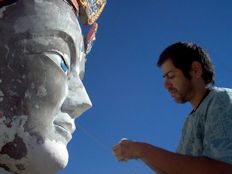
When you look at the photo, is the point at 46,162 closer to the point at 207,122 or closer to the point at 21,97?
the point at 21,97

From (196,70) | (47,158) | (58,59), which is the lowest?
(47,158)

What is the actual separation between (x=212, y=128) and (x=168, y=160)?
253mm

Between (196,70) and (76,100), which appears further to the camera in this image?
(76,100)

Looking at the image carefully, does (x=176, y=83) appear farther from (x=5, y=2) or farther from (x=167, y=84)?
(x=5, y=2)

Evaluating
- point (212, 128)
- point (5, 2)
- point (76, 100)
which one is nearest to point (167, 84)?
point (212, 128)

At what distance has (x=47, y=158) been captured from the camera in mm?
2230

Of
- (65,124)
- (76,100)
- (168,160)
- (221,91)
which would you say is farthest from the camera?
(76,100)

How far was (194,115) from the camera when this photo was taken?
6.39ft

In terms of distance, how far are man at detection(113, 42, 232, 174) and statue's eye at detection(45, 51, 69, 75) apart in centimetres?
70

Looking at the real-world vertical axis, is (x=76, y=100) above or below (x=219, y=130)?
below

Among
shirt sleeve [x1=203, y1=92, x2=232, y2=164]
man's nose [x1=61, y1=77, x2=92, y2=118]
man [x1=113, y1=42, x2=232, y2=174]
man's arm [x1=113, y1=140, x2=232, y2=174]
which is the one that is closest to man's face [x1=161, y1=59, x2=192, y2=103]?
man [x1=113, y1=42, x2=232, y2=174]

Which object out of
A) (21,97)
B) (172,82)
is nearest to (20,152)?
(21,97)

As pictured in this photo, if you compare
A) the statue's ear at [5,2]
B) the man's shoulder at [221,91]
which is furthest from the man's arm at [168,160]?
the statue's ear at [5,2]

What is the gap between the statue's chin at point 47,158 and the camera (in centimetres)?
221
